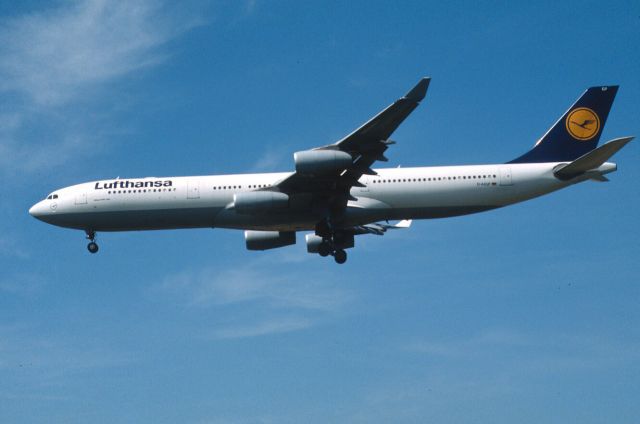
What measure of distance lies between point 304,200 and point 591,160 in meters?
12.4

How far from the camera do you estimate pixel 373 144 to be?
3459 cm

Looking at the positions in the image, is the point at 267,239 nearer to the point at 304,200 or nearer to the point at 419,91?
the point at 304,200

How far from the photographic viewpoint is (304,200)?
3703 cm

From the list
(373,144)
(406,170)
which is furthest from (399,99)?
(406,170)

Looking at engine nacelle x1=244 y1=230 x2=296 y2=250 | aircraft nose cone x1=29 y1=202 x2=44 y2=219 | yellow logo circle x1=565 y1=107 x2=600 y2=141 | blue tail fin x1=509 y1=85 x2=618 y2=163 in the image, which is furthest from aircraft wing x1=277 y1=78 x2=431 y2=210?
aircraft nose cone x1=29 y1=202 x2=44 y2=219

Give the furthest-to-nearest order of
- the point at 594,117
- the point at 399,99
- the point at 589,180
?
the point at 594,117
the point at 589,180
the point at 399,99

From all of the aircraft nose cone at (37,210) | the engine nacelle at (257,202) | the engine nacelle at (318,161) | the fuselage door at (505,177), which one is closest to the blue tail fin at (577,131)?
the fuselage door at (505,177)

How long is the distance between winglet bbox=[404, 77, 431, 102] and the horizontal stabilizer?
27.0 feet

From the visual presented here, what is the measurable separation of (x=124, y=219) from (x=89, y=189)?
95.7 inches

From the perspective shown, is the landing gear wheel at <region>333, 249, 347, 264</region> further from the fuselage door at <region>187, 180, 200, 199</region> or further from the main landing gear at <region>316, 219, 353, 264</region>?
the fuselage door at <region>187, 180, 200, 199</region>

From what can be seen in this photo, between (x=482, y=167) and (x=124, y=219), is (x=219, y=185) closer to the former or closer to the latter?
(x=124, y=219)

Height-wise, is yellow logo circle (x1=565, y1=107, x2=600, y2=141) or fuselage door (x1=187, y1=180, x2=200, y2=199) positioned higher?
yellow logo circle (x1=565, y1=107, x2=600, y2=141)

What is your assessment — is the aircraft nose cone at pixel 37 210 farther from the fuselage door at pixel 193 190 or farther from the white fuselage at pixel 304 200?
the fuselage door at pixel 193 190

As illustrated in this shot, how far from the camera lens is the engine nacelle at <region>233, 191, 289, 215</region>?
35.6 m
